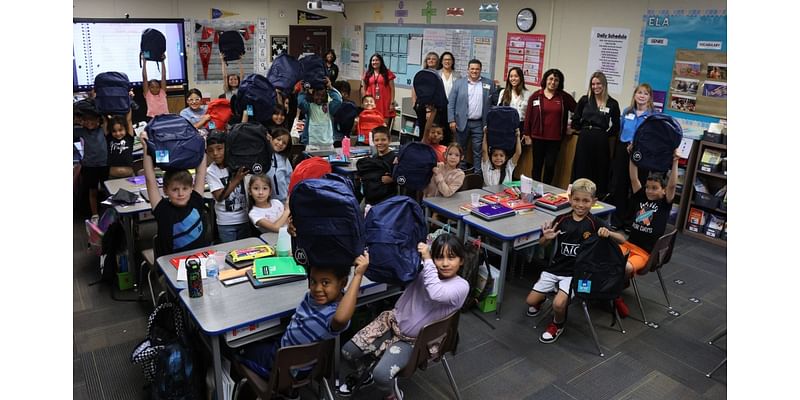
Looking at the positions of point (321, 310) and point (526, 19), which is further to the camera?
point (526, 19)

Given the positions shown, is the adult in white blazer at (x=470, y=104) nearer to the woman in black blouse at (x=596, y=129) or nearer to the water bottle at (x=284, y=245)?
the woman in black blouse at (x=596, y=129)

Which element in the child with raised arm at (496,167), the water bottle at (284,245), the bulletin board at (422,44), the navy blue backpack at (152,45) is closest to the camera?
the water bottle at (284,245)

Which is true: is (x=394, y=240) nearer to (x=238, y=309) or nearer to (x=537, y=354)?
(x=238, y=309)

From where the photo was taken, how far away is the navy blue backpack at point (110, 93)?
5.46 meters

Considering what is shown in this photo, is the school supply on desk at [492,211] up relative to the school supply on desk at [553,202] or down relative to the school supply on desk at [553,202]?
down

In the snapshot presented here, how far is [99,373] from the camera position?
3586mm

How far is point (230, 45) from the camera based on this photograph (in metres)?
8.48

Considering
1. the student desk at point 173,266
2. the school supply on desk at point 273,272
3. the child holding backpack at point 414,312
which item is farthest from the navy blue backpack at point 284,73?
the child holding backpack at point 414,312

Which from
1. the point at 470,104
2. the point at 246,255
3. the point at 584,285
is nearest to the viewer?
the point at 246,255

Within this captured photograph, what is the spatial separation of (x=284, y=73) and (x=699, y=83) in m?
4.92

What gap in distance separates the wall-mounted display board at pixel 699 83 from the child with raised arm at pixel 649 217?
2.29 meters

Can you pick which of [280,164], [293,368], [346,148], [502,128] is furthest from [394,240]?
[346,148]

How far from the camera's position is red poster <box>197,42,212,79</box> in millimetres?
10172

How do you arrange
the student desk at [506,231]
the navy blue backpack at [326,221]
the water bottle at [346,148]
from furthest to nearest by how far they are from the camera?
the water bottle at [346,148], the student desk at [506,231], the navy blue backpack at [326,221]
